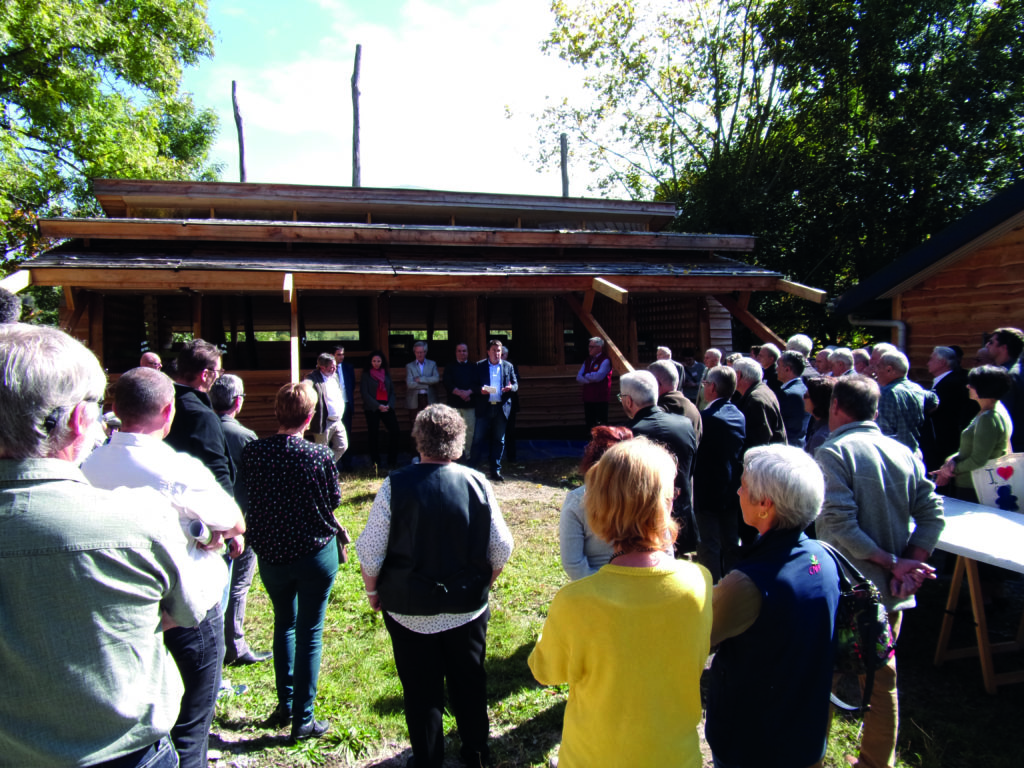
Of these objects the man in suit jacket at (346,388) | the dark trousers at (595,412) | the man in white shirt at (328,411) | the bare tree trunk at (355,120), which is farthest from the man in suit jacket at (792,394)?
the bare tree trunk at (355,120)

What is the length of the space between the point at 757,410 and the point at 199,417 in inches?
151

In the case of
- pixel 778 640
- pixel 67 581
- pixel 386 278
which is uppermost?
pixel 386 278

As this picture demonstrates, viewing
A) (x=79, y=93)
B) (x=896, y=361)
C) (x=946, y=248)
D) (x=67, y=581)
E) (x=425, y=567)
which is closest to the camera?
(x=67, y=581)

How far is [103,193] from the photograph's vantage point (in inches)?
427

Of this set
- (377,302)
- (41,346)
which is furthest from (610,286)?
(41,346)

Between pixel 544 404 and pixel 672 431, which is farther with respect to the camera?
pixel 544 404

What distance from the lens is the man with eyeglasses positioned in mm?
3508

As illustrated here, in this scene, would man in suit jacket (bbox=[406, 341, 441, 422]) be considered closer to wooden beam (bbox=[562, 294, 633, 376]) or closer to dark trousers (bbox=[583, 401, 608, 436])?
dark trousers (bbox=[583, 401, 608, 436])

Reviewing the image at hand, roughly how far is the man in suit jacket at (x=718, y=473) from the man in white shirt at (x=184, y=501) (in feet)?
10.1

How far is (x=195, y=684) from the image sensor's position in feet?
7.58

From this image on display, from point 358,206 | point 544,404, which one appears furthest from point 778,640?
point 358,206

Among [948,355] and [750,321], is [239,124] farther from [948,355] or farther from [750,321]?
[948,355]

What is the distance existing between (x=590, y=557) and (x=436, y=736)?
105cm

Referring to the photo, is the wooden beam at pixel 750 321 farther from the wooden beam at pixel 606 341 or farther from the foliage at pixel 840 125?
the foliage at pixel 840 125
